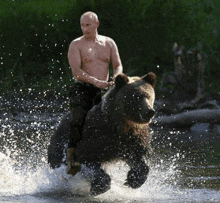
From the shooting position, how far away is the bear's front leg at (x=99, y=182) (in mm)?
6434

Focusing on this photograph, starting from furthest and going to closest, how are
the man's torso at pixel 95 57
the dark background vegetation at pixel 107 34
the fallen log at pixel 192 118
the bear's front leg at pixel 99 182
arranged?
1. the dark background vegetation at pixel 107 34
2. the fallen log at pixel 192 118
3. the man's torso at pixel 95 57
4. the bear's front leg at pixel 99 182

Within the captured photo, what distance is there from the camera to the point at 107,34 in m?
19.6

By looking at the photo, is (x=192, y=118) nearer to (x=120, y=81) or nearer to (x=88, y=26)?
(x=88, y=26)

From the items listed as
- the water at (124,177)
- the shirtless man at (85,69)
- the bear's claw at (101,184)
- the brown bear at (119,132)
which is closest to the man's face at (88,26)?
the shirtless man at (85,69)

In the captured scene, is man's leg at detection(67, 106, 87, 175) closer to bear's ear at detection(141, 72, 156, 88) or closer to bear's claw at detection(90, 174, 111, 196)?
bear's claw at detection(90, 174, 111, 196)

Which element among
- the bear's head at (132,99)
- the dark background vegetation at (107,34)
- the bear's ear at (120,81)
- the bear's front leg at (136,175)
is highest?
the dark background vegetation at (107,34)

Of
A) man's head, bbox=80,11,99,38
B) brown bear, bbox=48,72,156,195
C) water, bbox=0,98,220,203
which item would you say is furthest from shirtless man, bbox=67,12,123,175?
water, bbox=0,98,220,203

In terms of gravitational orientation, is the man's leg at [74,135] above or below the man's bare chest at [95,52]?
below

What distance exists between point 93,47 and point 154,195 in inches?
68.8

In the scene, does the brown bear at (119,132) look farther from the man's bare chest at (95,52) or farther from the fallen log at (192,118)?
the fallen log at (192,118)

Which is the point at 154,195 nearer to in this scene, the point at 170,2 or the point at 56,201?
the point at 56,201

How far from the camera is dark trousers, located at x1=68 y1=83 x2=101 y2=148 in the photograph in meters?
6.66

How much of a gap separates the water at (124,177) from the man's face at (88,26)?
1.42 m

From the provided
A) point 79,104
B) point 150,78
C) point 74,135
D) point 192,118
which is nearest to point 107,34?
point 192,118
